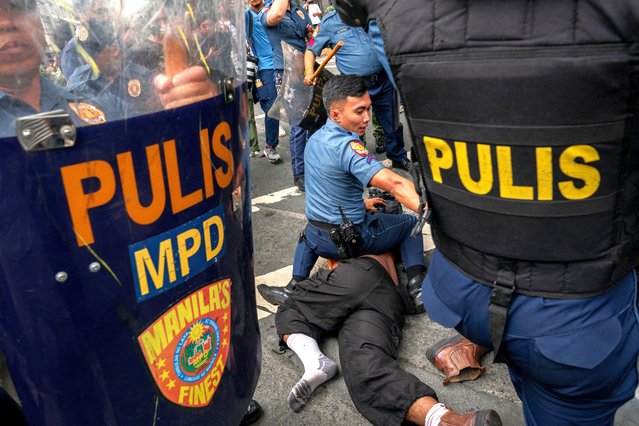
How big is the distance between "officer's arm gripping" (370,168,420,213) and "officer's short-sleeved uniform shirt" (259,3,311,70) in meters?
3.42

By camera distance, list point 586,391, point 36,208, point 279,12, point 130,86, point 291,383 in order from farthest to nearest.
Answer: point 279,12 < point 291,383 < point 586,391 < point 130,86 < point 36,208

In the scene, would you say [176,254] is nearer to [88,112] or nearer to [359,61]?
[88,112]

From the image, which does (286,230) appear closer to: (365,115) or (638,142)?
(365,115)

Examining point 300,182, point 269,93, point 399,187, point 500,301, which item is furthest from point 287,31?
point 500,301

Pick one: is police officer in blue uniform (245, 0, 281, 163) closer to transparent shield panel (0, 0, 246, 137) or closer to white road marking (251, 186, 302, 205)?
white road marking (251, 186, 302, 205)

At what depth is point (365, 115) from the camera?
3328 mm

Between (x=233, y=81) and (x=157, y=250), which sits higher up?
(x=233, y=81)

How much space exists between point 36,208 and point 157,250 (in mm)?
245

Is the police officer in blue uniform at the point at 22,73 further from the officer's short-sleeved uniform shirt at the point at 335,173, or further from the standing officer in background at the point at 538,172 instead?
the officer's short-sleeved uniform shirt at the point at 335,173

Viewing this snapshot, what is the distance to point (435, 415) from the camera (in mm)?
2133

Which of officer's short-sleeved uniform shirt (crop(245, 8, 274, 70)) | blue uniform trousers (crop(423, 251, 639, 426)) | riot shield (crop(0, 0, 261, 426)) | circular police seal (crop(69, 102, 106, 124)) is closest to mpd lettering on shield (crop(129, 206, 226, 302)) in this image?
riot shield (crop(0, 0, 261, 426))

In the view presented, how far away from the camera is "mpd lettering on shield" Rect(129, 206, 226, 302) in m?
1.06

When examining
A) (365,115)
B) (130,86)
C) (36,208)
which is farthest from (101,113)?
(365,115)

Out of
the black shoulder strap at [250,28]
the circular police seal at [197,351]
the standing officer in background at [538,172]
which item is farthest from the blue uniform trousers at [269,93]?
the circular police seal at [197,351]
